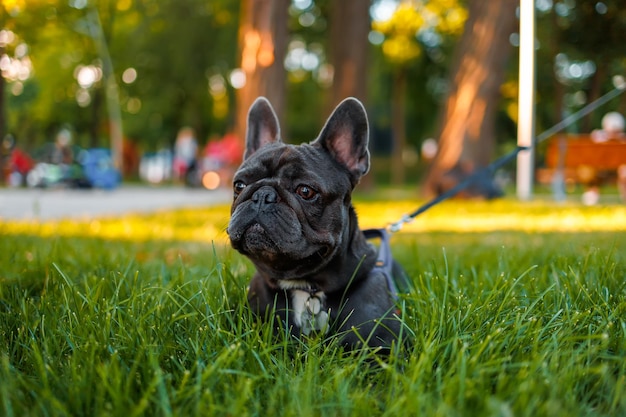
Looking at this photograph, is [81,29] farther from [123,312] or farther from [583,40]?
[123,312]

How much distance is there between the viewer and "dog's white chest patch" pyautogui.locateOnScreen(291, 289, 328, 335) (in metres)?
2.89

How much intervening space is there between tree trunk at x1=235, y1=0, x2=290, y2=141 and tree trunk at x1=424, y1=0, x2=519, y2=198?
4.02 metres

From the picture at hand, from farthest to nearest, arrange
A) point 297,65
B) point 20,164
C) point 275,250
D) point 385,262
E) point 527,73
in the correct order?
point 297,65, point 20,164, point 527,73, point 385,262, point 275,250

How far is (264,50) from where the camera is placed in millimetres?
11820

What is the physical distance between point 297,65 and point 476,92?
2736 cm

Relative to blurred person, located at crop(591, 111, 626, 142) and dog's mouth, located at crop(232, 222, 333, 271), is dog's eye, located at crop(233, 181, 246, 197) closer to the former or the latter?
dog's mouth, located at crop(232, 222, 333, 271)

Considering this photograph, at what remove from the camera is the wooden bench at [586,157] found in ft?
43.7

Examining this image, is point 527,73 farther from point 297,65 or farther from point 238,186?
point 297,65

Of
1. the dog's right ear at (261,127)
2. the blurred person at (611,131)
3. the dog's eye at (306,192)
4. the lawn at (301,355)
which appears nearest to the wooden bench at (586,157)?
the blurred person at (611,131)

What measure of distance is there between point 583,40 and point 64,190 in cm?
1814

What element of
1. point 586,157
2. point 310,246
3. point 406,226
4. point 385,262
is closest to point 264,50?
point 406,226

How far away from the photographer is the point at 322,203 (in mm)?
3092

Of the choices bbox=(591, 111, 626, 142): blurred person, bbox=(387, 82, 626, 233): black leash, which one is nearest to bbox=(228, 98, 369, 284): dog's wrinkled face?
bbox=(387, 82, 626, 233): black leash

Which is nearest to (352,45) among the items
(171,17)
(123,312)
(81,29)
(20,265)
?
(20,265)
